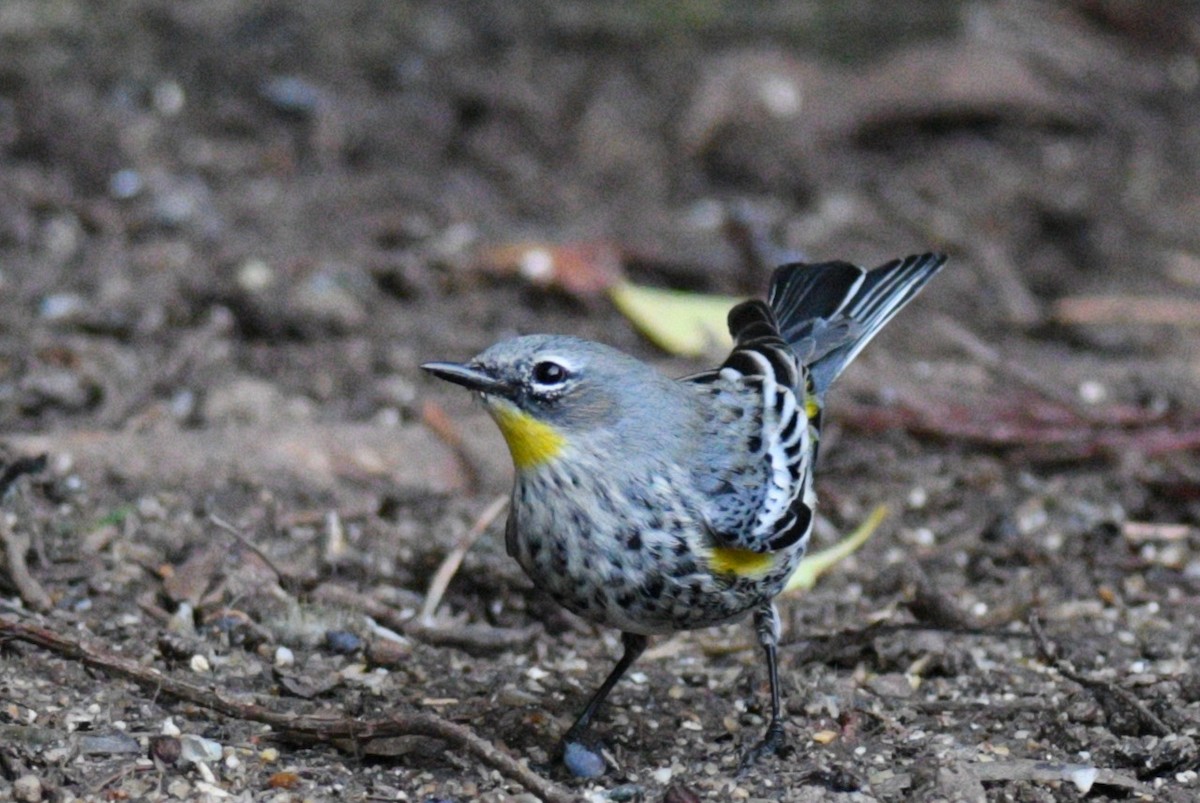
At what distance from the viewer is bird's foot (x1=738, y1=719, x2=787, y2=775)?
4.09 meters

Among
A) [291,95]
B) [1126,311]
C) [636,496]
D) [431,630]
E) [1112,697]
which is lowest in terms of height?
[431,630]

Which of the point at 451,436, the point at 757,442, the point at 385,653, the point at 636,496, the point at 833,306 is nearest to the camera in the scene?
the point at 636,496

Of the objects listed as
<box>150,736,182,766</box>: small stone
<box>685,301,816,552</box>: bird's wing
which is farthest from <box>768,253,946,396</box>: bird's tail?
<box>150,736,182,766</box>: small stone

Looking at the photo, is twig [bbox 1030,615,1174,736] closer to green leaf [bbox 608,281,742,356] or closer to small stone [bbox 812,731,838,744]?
small stone [bbox 812,731,838,744]

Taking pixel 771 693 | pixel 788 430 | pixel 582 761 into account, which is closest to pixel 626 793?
pixel 582 761

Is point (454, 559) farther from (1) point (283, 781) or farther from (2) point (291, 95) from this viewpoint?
(2) point (291, 95)

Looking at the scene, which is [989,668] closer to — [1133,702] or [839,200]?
[1133,702]

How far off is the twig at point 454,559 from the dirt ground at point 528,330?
40 millimetres

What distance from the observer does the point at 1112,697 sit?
14.1 feet

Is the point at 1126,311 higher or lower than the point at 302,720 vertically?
higher

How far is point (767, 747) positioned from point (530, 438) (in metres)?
0.96

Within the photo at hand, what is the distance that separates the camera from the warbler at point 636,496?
13.0 feet

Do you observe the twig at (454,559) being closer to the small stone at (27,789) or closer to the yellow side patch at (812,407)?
the yellow side patch at (812,407)

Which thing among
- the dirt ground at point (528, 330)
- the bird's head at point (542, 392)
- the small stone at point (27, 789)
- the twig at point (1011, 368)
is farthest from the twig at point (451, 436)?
the small stone at point (27, 789)
